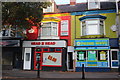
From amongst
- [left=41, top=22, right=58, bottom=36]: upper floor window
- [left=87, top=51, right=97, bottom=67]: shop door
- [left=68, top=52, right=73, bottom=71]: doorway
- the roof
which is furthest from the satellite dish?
[left=41, top=22, right=58, bottom=36]: upper floor window

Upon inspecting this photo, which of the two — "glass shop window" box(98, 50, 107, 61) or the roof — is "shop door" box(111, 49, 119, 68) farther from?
the roof

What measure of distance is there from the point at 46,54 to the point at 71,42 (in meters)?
3.25

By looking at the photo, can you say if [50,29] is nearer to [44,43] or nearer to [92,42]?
[44,43]

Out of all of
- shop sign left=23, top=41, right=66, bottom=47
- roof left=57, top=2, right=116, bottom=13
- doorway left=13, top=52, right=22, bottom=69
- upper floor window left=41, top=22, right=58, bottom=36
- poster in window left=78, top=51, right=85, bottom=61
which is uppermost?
roof left=57, top=2, right=116, bottom=13

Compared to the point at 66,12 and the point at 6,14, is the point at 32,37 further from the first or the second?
the point at 6,14

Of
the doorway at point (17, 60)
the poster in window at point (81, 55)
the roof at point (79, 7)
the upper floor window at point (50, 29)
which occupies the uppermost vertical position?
the roof at point (79, 7)

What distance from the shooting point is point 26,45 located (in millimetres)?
18969

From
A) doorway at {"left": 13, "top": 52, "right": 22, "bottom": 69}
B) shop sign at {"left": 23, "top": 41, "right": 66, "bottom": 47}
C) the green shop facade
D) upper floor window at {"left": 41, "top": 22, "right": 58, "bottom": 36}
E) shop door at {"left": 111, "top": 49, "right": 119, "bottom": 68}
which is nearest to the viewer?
shop door at {"left": 111, "top": 49, "right": 119, "bottom": 68}

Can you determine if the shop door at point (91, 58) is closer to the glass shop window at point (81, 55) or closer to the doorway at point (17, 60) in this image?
the glass shop window at point (81, 55)

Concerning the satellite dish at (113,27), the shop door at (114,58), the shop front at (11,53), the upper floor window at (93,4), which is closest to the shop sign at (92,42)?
the shop door at (114,58)

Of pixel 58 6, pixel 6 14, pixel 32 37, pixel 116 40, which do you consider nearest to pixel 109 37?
pixel 116 40

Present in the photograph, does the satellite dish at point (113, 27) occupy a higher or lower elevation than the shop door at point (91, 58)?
higher

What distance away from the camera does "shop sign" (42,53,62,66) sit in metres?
18.2

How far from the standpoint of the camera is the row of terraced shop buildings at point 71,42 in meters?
17.2
